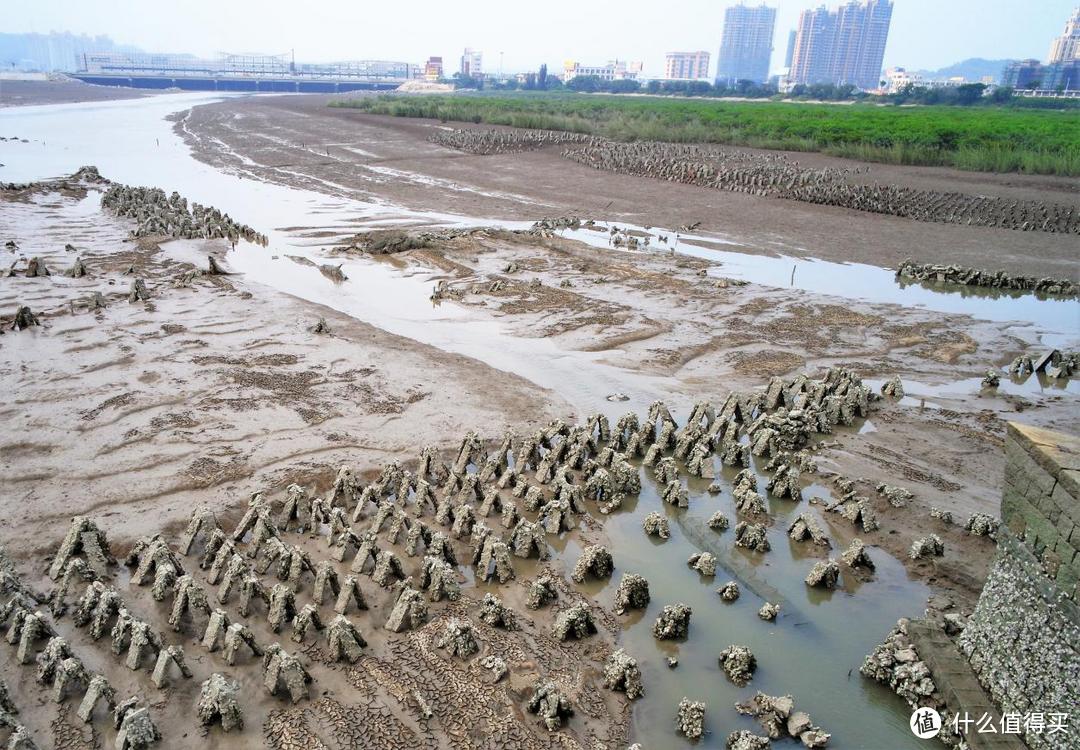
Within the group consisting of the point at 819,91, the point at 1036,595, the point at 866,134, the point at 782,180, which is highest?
the point at 819,91

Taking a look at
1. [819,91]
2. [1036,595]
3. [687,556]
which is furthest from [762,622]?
[819,91]

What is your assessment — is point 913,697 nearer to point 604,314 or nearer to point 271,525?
point 271,525

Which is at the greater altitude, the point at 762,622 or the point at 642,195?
the point at 642,195

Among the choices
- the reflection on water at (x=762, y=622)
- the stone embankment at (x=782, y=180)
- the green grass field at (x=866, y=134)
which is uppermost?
the green grass field at (x=866, y=134)

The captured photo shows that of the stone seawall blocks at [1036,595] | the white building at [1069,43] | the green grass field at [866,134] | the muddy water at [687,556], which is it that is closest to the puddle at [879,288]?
the muddy water at [687,556]

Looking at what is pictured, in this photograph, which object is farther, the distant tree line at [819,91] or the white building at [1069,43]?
the white building at [1069,43]

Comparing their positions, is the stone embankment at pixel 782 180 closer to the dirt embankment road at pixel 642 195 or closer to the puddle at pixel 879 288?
the dirt embankment road at pixel 642 195

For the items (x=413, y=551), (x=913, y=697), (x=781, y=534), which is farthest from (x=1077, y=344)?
(x=413, y=551)

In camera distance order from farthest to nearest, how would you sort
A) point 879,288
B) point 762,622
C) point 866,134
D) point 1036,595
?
point 866,134 < point 879,288 < point 762,622 < point 1036,595

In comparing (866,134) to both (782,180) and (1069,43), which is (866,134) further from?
(1069,43)
